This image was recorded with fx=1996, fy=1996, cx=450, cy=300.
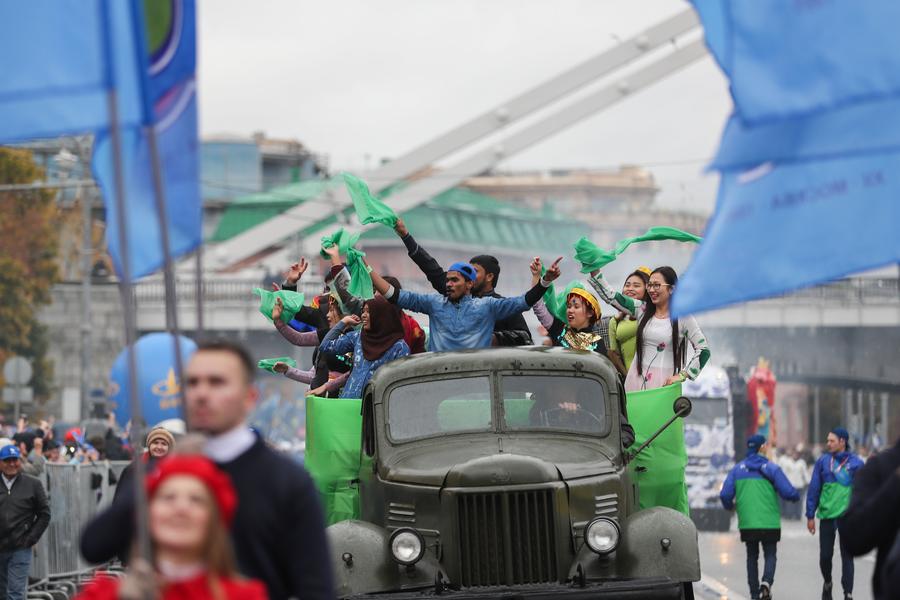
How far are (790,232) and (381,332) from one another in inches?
290

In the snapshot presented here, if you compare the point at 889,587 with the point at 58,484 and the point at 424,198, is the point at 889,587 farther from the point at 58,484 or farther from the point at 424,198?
the point at 424,198

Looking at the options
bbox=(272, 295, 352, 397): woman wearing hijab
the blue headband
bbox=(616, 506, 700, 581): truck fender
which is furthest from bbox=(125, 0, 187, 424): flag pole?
bbox=(272, 295, 352, 397): woman wearing hijab

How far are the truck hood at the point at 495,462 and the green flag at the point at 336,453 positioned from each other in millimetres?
703

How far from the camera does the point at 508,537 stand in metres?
11.9

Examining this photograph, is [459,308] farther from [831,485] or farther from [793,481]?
[793,481]

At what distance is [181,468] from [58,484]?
14085 millimetres

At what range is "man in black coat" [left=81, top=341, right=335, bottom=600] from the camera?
594 cm

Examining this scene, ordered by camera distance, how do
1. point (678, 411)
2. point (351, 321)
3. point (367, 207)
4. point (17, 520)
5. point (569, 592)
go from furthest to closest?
1. point (17, 520)
2. point (367, 207)
3. point (351, 321)
4. point (678, 411)
5. point (569, 592)

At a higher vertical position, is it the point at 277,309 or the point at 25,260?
the point at 25,260

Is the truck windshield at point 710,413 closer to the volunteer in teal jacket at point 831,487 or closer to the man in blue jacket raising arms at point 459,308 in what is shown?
the volunteer in teal jacket at point 831,487

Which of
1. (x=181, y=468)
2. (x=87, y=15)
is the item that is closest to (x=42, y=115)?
(x=87, y=15)

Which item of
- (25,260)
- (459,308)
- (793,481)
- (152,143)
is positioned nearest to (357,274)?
(459,308)

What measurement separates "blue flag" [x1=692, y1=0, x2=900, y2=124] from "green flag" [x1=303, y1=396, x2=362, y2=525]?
693 centimetres

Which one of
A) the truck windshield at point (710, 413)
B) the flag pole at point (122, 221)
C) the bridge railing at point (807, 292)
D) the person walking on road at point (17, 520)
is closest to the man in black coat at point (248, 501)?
the flag pole at point (122, 221)
